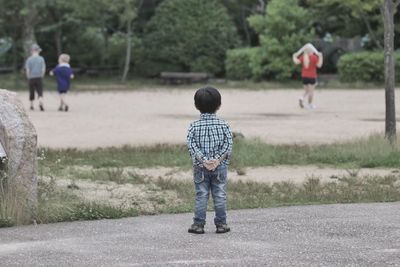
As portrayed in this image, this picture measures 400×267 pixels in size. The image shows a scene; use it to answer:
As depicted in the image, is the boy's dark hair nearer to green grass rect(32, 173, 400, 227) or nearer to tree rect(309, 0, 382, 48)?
green grass rect(32, 173, 400, 227)

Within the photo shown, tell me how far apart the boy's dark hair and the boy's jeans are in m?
0.50

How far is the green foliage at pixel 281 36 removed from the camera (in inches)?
1407

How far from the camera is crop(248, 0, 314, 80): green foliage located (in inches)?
1407

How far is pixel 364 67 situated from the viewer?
33.8m

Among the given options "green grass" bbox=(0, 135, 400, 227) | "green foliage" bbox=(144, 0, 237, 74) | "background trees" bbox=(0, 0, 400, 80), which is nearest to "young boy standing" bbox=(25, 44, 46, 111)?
"green grass" bbox=(0, 135, 400, 227)

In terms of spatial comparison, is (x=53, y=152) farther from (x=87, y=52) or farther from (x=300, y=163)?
(x=87, y=52)

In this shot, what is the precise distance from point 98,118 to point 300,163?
9.00 m

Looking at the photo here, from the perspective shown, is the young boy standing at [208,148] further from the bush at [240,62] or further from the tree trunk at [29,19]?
the bush at [240,62]

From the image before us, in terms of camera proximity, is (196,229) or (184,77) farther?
(184,77)

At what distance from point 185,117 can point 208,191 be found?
1332 centimetres

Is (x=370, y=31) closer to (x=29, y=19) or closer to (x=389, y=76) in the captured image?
(x=29, y=19)

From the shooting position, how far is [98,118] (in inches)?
782

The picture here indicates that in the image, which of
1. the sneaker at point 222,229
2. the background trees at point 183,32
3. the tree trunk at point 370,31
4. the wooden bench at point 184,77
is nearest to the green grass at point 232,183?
the sneaker at point 222,229

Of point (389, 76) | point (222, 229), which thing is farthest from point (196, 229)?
point (389, 76)
